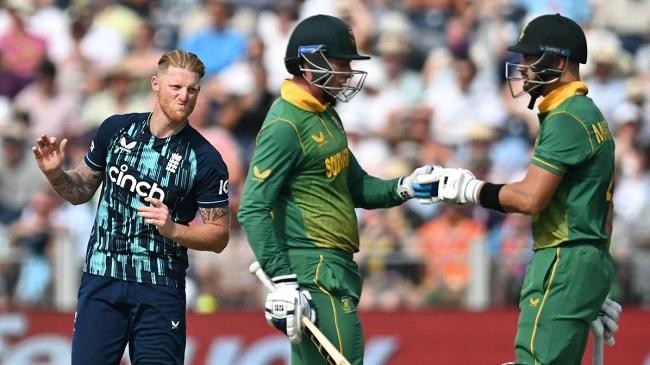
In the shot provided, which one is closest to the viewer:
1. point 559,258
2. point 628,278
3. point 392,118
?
point 559,258

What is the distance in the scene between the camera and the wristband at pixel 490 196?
24.2 feet

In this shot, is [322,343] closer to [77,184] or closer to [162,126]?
[162,126]

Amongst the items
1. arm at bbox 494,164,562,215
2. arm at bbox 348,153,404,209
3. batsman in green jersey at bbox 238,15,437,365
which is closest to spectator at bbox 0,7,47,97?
arm at bbox 348,153,404,209

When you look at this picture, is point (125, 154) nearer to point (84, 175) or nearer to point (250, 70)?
point (84, 175)

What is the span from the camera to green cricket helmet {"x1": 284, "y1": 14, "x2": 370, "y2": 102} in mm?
7562

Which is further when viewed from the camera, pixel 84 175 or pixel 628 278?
pixel 628 278

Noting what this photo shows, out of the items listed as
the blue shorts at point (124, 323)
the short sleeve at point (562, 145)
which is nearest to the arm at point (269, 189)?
the blue shorts at point (124, 323)

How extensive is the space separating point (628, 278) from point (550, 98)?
16.1 feet

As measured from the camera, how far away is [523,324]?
24.0 ft

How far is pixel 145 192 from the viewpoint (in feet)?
24.2

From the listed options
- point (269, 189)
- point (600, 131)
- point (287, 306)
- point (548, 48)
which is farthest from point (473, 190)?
point (287, 306)

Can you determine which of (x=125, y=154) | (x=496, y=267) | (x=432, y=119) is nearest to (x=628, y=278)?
(x=496, y=267)

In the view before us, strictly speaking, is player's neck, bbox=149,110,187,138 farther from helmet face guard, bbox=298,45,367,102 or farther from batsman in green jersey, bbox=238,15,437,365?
helmet face guard, bbox=298,45,367,102

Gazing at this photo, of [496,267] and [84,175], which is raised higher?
[84,175]
